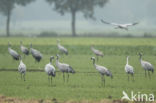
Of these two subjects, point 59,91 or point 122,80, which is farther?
point 122,80

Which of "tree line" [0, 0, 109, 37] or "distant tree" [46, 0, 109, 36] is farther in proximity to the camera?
"tree line" [0, 0, 109, 37]

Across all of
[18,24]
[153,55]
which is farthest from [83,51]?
[18,24]

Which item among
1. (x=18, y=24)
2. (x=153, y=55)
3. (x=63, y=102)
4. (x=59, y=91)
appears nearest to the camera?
(x=63, y=102)

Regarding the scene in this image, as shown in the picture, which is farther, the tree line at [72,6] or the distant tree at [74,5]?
the tree line at [72,6]

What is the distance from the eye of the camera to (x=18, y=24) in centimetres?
19838

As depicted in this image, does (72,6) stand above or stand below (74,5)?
below

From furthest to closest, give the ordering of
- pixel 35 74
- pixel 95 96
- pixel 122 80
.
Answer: pixel 35 74 → pixel 122 80 → pixel 95 96

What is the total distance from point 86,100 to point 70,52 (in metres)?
25.7

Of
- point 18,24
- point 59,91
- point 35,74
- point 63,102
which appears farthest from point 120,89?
point 18,24

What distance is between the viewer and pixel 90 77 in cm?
2355

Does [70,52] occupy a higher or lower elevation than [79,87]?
higher

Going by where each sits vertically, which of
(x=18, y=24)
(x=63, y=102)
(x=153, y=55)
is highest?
(x=18, y=24)

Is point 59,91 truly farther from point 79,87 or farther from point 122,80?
point 122,80

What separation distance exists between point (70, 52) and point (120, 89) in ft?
74.4
